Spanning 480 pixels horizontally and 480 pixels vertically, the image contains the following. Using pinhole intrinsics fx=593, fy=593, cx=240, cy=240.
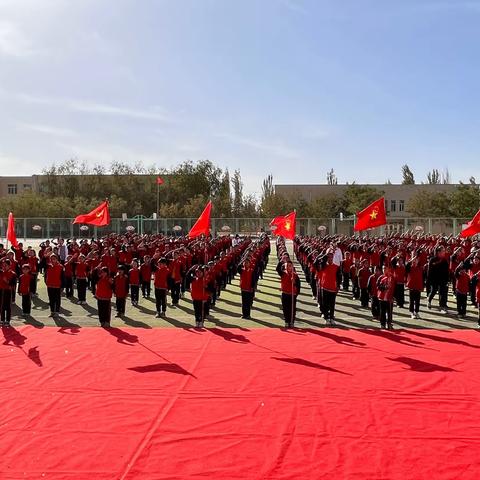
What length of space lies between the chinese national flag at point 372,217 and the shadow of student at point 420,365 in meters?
9.87

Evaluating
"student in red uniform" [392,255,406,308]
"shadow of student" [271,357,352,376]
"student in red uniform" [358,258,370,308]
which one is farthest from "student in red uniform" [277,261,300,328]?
"shadow of student" [271,357,352,376]

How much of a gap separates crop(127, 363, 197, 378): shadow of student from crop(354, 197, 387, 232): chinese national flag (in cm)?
1141

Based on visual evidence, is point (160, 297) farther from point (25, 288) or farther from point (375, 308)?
point (375, 308)

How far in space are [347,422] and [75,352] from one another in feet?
18.6

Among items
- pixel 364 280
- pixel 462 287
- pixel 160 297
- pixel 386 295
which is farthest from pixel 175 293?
pixel 462 287

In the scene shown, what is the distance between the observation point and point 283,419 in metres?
7.43

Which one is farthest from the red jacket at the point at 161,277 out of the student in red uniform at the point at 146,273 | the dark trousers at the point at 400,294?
the dark trousers at the point at 400,294

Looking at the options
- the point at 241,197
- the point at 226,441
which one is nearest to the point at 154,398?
the point at 226,441

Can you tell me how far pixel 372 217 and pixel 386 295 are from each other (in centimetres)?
746

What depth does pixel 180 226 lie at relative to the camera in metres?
49.0

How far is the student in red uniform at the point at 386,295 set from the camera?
13094mm

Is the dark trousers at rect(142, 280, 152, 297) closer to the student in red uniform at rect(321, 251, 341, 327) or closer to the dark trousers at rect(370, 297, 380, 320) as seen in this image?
the student in red uniform at rect(321, 251, 341, 327)

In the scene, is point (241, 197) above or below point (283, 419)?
above

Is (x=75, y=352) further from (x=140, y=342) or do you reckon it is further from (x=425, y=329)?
(x=425, y=329)
